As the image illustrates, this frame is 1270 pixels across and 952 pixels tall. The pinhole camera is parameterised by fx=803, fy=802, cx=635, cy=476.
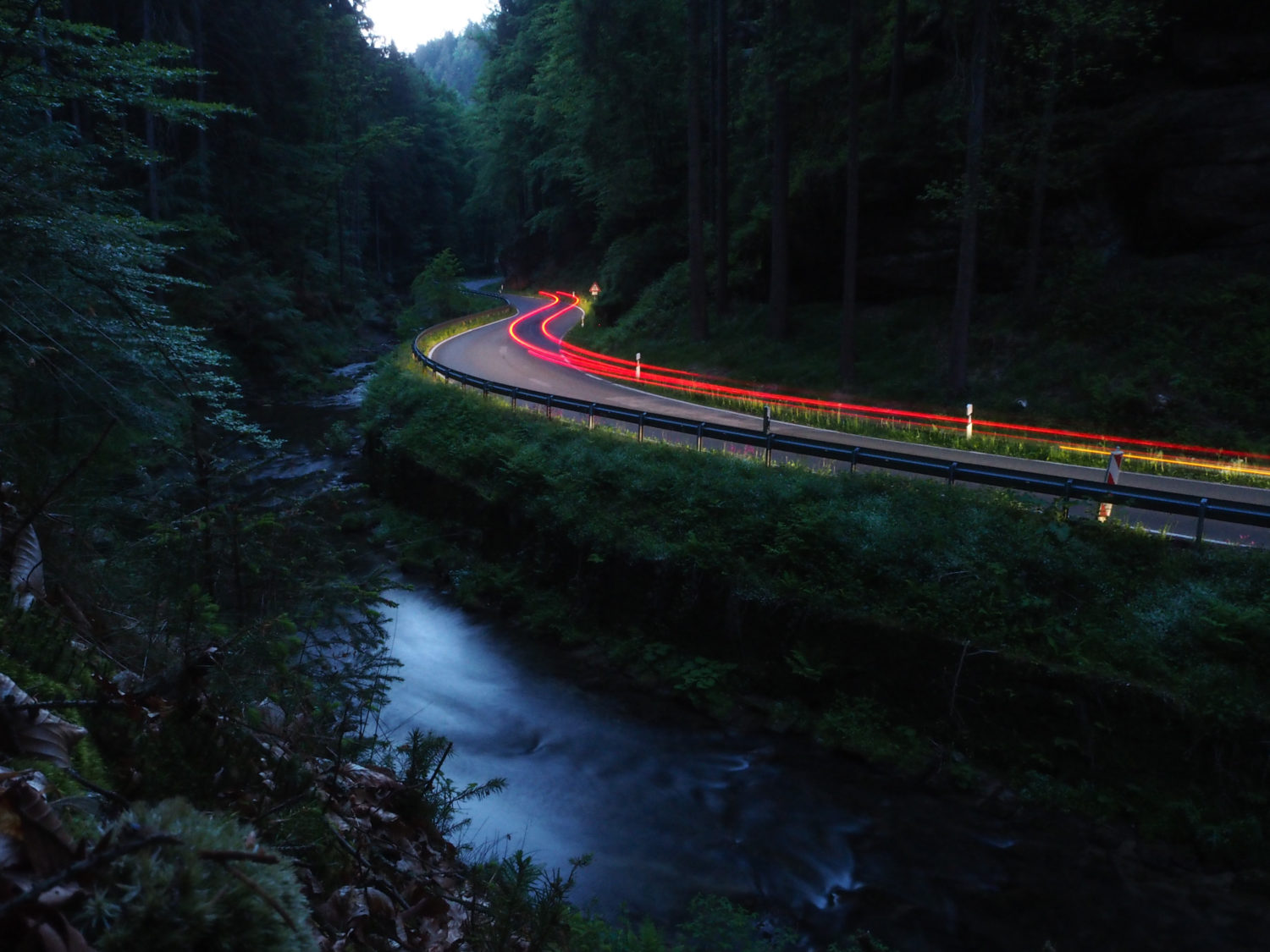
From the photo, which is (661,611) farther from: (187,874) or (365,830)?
(187,874)

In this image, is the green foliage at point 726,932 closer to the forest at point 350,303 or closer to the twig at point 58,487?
the forest at point 350,303

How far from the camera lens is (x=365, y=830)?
455cm

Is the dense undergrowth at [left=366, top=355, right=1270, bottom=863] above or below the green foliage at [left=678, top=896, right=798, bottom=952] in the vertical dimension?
above

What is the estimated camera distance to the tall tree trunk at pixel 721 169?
2908 centimetres

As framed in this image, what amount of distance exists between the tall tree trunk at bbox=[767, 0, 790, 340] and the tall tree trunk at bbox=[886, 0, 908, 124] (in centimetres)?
335

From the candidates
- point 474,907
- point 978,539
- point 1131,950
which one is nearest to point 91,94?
point 474,907

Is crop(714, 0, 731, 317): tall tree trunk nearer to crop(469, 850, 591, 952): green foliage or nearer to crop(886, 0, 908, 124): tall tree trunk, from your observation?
crop(886, 0, 908, 124): tall tree trunk

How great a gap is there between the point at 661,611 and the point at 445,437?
9939mm

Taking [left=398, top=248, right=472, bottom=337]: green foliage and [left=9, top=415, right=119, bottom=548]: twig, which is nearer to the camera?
[left=9, top=415, right=119, bottom=548]: twig

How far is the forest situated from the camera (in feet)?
11.5

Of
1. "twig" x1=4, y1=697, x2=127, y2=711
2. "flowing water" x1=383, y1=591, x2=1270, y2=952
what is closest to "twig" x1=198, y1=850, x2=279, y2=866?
"twig" x1=4, y1=697, x2=127, y2=711

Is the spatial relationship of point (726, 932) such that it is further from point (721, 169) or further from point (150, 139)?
point (150, 139)

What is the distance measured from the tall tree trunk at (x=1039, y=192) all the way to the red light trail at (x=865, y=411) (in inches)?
176

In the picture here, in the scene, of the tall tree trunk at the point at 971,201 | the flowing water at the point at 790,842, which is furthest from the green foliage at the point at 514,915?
the tall tree trunk at the point at 971,201
